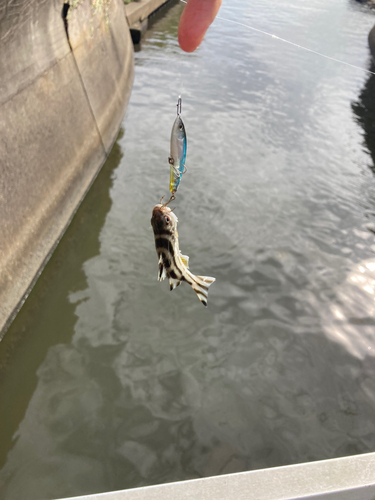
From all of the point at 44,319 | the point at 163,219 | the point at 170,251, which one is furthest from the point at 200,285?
the point at 44,319

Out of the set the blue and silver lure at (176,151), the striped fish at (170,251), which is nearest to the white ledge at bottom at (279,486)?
the striped fish at (170,251)

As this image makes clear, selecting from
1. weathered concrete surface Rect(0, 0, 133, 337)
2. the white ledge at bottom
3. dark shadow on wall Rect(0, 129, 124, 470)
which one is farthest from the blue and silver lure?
dark shadow on wall Rect(0, 129, 124, 470)

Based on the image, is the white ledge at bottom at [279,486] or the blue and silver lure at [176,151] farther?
the white ledge at bottom at [279,486]

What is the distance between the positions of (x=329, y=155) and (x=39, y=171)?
8.29m

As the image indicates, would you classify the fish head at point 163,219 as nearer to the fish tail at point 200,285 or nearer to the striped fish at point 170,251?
the striped fish at point 170,251

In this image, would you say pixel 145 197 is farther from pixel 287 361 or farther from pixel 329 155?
pixel 329 155

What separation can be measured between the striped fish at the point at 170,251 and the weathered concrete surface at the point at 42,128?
13.8 feet

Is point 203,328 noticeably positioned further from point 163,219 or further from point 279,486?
point 163,219

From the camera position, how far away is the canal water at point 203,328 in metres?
5.11

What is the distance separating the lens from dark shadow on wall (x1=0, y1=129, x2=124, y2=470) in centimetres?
552

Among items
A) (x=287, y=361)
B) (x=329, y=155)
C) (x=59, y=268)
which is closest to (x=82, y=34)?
(x=59, y=268)

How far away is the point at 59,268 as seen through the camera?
295 inches

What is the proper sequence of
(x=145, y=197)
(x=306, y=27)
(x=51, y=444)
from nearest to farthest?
(x=51, y=444) → (x=145, y=197) → (x=306, y=27)

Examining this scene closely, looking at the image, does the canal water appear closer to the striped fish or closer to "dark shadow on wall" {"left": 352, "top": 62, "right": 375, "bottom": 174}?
"dark shadow on wall" {"left": 352, "top": 62, "right": 375, "bottom": 174}
